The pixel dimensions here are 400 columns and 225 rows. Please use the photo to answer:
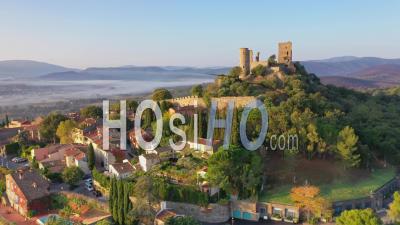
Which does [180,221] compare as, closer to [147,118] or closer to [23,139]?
[147,118]

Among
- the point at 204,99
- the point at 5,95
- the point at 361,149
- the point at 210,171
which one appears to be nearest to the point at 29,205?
the point at 210,171

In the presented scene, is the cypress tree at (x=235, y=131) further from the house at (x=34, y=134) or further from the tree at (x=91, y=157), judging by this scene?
the house at (x=34, y=134)

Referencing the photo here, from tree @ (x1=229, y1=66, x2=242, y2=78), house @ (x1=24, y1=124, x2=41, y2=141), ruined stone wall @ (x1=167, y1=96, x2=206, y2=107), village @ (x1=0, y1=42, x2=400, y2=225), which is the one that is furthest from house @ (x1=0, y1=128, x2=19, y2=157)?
tree @ (x1=229, y1=66, x2=242, y2=78)

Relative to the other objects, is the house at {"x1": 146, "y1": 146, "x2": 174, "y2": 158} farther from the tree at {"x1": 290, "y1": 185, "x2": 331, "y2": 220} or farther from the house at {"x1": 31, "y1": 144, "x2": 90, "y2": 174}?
the tree at {"x1": 290, "y1": 185, "x2": 331, "y2": 220}

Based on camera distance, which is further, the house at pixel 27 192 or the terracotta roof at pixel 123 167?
the terracotta roof at pixel 123 167

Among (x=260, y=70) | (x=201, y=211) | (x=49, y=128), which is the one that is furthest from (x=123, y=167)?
(x=260, y=70)

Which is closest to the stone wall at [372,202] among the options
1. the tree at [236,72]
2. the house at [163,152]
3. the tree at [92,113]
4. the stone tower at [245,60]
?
the house at [163,152]
